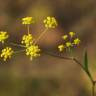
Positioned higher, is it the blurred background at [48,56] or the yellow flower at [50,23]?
the yellow flower at [50,23]

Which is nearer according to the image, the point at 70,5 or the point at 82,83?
the point at 82,83

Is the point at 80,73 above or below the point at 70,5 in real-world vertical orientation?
below

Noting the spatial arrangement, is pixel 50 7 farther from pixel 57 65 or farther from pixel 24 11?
pixel 57 65

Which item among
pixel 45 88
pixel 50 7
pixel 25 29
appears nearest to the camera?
pixel 45 88

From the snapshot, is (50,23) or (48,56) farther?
(48,56)

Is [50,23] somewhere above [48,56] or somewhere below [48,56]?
above

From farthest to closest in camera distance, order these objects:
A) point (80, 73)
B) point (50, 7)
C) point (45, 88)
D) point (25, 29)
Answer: point (50, 7)
point (25, 29)
point (80, 73)
point (45, 88)

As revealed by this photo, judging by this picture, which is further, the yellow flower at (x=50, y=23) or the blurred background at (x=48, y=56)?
the blurred background at (x=48, y=56)

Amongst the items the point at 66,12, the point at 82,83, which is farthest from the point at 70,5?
the point at 82,83

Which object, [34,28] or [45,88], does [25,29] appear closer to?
[34,28]
